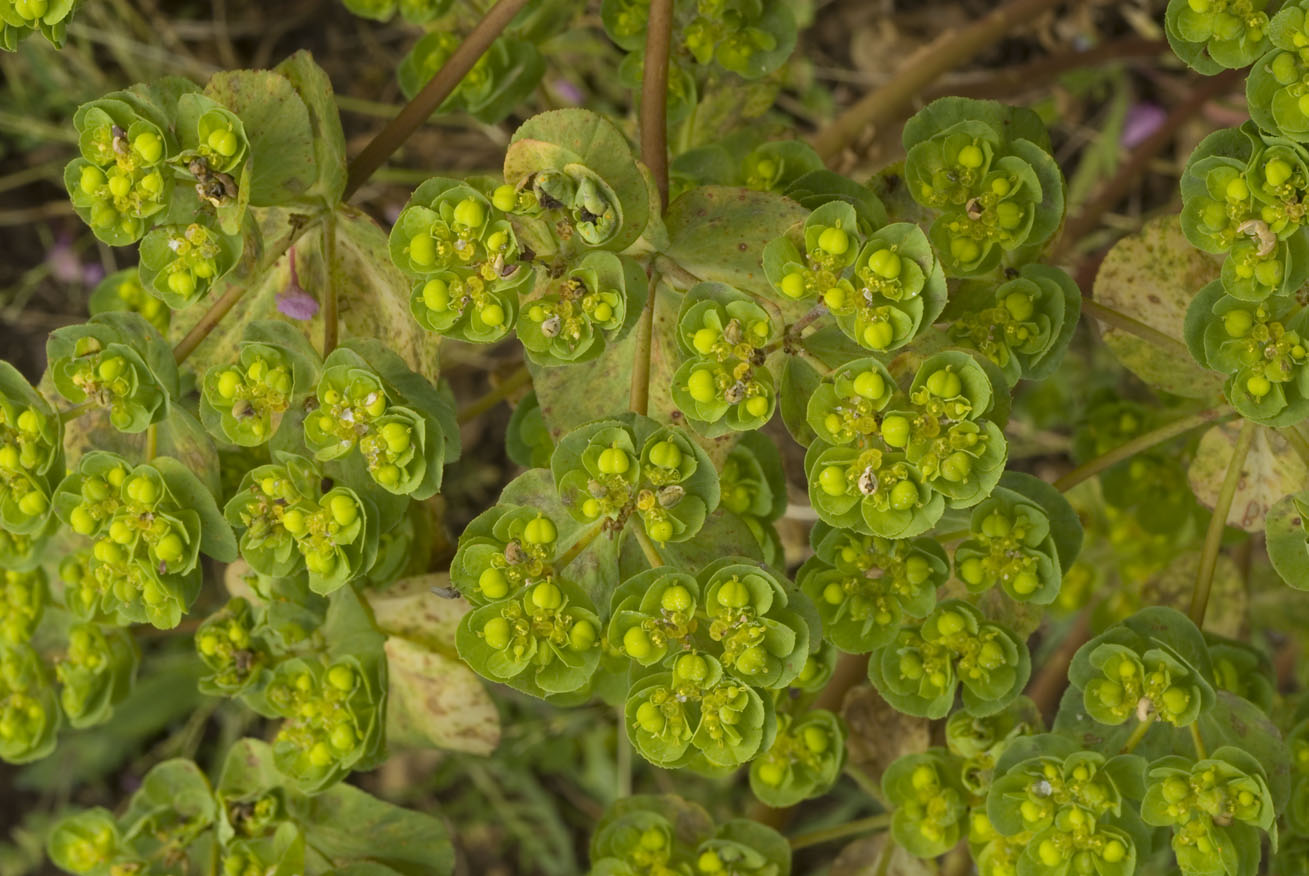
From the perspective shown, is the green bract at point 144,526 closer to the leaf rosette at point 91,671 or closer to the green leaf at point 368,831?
the leaf rosette at point 91,671

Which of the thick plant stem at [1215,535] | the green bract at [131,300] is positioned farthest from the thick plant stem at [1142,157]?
the green bract at [131,300]

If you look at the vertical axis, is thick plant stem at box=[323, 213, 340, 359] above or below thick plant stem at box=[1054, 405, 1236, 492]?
above

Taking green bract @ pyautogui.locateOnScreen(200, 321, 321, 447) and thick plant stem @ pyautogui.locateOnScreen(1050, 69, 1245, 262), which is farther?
thick plant stem @ pyautogui.locateOnScreen(1050, 69, 1245, 262)

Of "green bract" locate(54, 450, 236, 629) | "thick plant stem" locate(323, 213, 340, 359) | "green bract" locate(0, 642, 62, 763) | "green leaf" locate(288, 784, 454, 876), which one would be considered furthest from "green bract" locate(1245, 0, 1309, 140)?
"green bract" locate(0, 642, 62, 763)

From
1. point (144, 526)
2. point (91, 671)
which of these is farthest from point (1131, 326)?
point (91, 671)

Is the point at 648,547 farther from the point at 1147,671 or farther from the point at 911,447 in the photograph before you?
the point at 1147,671

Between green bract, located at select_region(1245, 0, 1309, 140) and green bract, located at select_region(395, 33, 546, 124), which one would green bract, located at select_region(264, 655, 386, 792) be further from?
green bract, located at select_region(1245, 0, 1309, 140)
